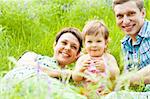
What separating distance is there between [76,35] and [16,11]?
80.2 inches

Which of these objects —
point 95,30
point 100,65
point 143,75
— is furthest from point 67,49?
point 143,75

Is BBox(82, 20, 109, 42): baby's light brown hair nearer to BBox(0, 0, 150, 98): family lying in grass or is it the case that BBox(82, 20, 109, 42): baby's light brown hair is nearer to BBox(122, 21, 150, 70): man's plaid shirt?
BBox(0, 0, 150, 98): family lying in grass

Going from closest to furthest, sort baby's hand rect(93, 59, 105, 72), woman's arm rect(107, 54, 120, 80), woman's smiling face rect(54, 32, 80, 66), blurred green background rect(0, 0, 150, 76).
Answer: woman's arm rect(107, 54, 120, 80), baby's hand rect(93, 59, 105, 72), woman's smiling face rect(54, 32, 80, 66), blurred green background rect(0, 0, 150, 76)

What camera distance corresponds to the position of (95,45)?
364cm

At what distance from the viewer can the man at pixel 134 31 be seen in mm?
3730

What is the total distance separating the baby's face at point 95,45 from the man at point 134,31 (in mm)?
227

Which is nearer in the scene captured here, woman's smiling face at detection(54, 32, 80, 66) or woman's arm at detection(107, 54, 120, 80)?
woman's arm at detection(107, 54, 120, 80)

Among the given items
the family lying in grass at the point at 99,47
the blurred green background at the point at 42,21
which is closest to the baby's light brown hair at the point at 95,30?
the family lying in grass at the point at 99,47

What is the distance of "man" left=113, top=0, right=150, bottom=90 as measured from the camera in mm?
3730

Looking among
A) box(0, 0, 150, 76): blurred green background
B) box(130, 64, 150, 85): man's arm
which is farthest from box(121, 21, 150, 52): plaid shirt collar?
box(0, 0, 150, 76): blurred green background

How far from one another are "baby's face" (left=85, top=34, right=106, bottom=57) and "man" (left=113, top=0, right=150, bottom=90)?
0.23 metres

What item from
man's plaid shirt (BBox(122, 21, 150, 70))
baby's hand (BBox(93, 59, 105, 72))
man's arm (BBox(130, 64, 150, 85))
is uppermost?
man's plaid shirt (BBox(122, 21, 150, 70))

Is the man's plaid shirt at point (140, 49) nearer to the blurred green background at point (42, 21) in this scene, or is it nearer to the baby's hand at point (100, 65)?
the baby's hand at point (100, 65)

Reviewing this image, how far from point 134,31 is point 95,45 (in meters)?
0.36
